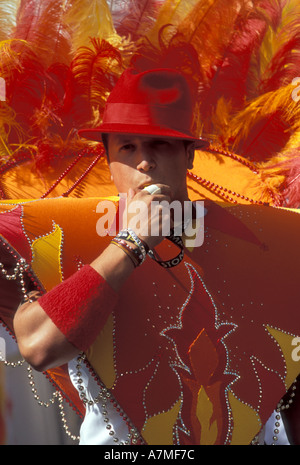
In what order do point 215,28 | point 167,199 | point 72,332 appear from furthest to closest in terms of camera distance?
point 215,28 < point 167,199 < point 72,332

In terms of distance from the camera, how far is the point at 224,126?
213cm

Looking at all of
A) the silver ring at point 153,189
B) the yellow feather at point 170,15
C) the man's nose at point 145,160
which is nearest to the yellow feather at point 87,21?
the yellow feather at point 170,15

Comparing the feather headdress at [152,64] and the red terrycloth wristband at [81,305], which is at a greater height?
the feather headdress at [152,64]

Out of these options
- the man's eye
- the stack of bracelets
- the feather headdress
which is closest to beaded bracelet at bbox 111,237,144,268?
the stack of bracelets

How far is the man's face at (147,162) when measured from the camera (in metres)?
1.53

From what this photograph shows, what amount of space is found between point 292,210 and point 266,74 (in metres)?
0.60

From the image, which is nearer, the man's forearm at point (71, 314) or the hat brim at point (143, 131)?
the man's forearm at point (71, 314)

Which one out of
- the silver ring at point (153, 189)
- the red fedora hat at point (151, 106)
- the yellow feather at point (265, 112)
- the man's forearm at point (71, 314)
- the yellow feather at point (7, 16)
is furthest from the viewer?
the yellow feather at point (265, 112)

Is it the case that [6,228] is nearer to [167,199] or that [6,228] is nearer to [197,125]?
[167,199]

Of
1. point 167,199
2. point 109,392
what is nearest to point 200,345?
point 109,392

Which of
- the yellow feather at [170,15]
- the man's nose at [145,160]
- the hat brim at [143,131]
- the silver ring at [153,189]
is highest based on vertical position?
the yellow feather at [170,15]

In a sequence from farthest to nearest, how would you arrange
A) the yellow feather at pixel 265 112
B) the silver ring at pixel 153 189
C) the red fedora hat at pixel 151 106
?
the yellow feather at pixel 265 112, the red fedora hat at pixel 151 106, the silver ring at pixel 153 189

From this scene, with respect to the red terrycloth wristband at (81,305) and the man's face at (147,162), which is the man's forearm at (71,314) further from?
the man's face at (147,162)

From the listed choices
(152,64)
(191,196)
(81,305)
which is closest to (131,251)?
(81,305)
